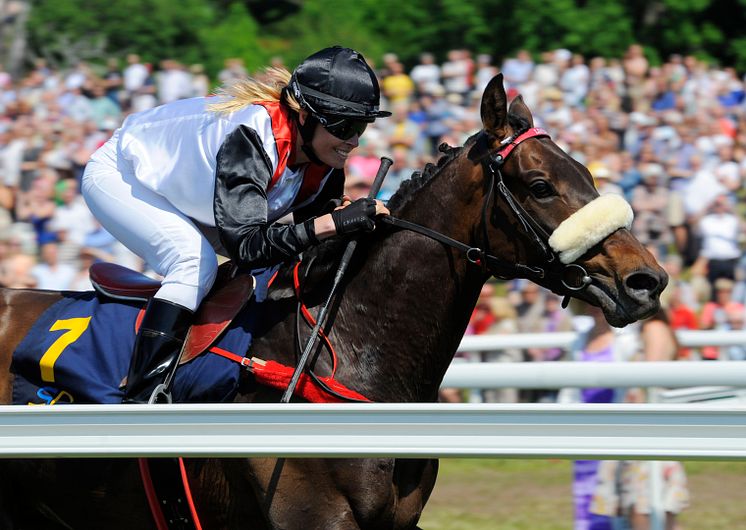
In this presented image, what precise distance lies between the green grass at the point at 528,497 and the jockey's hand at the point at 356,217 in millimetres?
2658

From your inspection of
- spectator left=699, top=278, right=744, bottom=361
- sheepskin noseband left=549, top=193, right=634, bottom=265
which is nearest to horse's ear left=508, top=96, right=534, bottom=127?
sheepskin noseband left=549, top=193, right=634, bottom=265

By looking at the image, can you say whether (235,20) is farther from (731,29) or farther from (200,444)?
(200,444)

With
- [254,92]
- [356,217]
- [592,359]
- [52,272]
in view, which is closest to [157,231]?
[254,92]

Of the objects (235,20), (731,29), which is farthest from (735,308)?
(235,20)

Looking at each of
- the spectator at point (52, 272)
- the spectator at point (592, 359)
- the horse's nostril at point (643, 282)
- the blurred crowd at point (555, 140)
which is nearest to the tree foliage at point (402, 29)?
the blurred crowd at point (555, 140)

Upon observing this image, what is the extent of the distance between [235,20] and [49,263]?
17064mm

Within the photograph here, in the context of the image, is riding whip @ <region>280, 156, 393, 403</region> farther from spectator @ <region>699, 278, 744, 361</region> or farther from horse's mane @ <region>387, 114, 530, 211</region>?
spectator @ <region>699, 278, 744, 361</region>

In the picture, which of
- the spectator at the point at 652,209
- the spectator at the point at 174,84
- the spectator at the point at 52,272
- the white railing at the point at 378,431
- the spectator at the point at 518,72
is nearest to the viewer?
the white railing at the point at 378,431

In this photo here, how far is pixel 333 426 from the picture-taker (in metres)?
3.05

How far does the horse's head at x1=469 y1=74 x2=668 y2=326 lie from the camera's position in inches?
135

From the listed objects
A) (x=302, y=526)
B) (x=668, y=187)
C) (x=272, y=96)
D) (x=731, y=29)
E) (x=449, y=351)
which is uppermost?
(x=272, y=96)

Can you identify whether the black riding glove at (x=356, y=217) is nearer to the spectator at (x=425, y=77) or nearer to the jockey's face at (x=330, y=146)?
the jockey's face at (x=330, y=146)

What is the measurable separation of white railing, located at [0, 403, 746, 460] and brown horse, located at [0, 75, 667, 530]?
0.51 m

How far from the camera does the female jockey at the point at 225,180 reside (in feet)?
11.7
